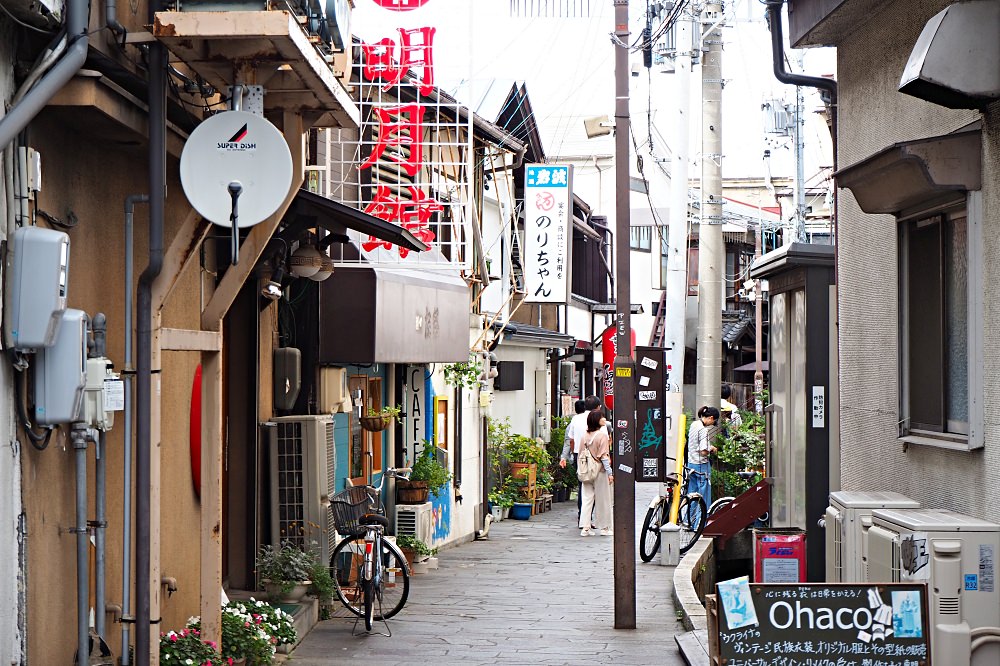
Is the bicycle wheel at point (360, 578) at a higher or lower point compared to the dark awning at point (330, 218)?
lower

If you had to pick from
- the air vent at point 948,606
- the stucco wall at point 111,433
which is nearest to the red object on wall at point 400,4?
the stucco wall at point 111,433

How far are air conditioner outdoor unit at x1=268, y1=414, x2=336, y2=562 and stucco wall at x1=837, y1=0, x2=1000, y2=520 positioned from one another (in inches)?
228

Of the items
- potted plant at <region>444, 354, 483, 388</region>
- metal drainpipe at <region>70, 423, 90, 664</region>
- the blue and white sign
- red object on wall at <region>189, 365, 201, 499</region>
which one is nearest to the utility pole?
red object on wall at <region>189, 365, 201, 499</region>

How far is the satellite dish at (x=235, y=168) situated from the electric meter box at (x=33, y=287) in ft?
3.99

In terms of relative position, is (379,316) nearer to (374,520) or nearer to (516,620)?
(374,520)

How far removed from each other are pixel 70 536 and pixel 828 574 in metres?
5.28

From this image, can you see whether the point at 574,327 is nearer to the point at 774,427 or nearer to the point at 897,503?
the point at 774,427

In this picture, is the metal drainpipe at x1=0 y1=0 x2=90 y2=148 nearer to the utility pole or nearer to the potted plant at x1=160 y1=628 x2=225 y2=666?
the potted plant at x1=160 y1=628 x2=225 y2=666

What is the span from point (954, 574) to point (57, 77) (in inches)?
214

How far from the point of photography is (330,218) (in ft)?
35.5

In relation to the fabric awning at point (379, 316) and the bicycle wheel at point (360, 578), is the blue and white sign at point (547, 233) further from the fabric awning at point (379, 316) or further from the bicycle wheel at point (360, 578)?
the bicycle wheel at point (360, 578)

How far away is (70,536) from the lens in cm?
729

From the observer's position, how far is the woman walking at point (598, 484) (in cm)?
2220

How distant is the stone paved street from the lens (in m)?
11.0
